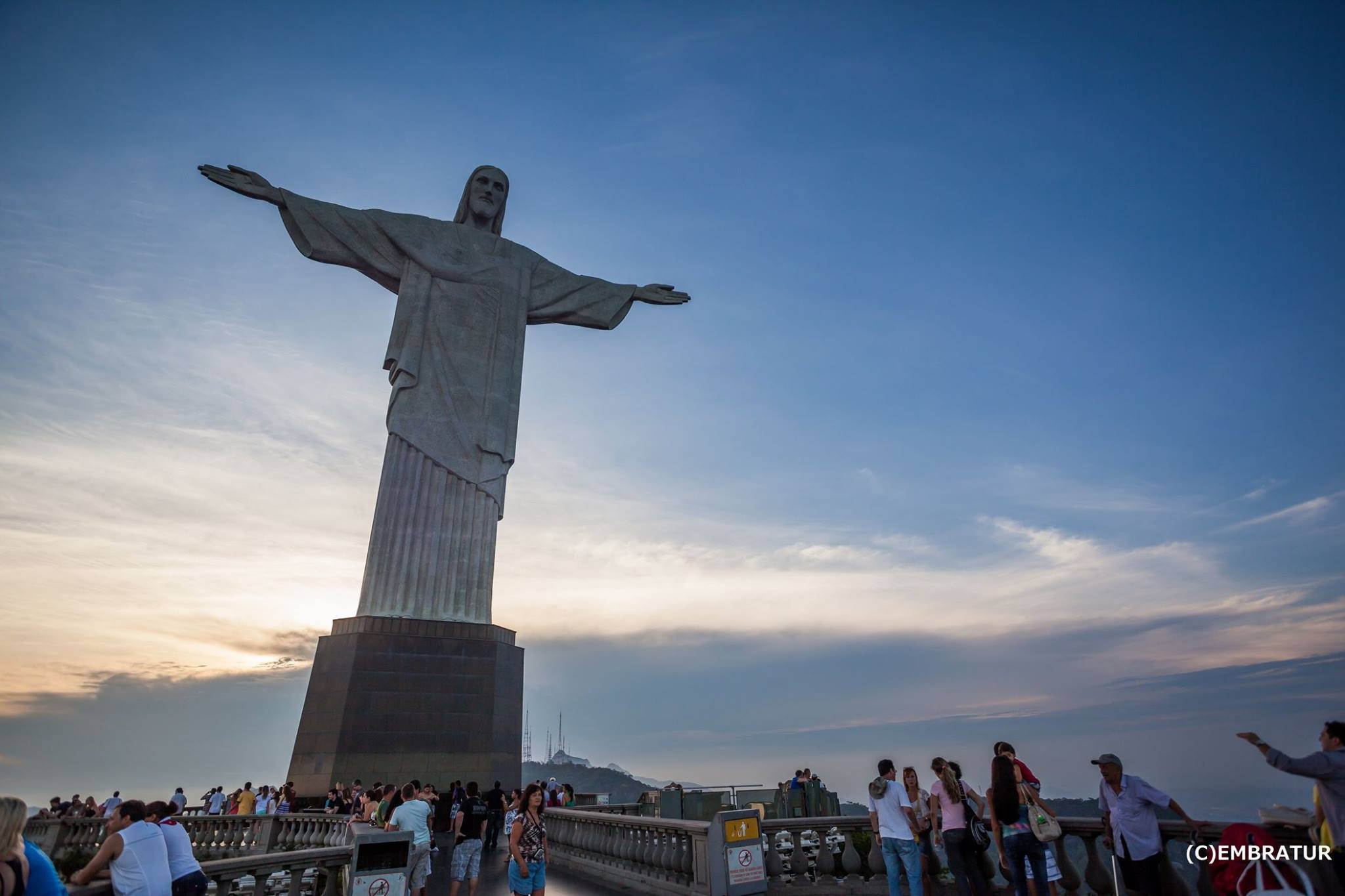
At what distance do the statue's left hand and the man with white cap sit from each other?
21.5m

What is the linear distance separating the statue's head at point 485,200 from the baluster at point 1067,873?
2253cm

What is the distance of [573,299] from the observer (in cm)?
2466

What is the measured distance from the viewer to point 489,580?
20.5 meters

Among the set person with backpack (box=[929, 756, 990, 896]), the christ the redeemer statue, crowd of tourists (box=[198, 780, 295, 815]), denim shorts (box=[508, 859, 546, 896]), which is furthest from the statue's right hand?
person with backpack (box=[929, 756, 990, 896])

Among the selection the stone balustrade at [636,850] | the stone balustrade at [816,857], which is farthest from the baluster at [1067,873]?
the stone balustrade at [636,850]

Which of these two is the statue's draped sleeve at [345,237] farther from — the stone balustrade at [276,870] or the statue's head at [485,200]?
the stone balustrade at [276,870]

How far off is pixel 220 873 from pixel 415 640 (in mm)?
11952

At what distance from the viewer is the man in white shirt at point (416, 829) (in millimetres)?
8484

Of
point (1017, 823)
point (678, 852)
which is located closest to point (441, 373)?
point (678, 852)

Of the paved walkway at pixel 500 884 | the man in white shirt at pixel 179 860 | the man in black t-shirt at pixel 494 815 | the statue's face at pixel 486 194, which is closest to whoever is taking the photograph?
the man in white shirt at pixel 179 860

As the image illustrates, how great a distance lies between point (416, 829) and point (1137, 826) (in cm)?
759

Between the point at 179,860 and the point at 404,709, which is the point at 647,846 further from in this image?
the point at 404,709

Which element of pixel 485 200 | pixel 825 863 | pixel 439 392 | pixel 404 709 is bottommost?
pixel 825 863

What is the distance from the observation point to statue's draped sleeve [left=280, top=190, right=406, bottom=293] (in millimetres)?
21156
